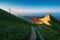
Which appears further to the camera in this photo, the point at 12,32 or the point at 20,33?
the point at 20,33

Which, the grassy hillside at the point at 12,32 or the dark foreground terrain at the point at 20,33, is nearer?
the grassy hillside at the point at 12,32

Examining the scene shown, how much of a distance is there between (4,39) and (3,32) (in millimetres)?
2628

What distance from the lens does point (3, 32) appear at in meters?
26.5

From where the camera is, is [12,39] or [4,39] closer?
[4,39]

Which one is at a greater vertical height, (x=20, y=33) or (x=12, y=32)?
(x=12, y=32)

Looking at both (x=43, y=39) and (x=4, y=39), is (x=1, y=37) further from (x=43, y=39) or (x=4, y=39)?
(x=43, y=39)

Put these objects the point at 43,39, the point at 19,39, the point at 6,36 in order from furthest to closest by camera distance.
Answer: the point at 43,39, the point at 19,39, the point at 6,36

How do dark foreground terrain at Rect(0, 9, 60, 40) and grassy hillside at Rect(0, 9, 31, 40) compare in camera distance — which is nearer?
grassy hillside at Rect(0, 9, 31, 40)

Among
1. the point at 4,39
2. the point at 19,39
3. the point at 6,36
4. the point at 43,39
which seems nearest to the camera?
the point at 4,39

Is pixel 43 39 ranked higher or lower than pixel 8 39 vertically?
lower

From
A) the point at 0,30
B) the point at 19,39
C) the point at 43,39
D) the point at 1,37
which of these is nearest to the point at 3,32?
the point at 0,30

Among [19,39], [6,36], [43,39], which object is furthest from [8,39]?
[43,39]

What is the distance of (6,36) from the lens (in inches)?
1014

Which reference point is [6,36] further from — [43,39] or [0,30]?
[43,39]
